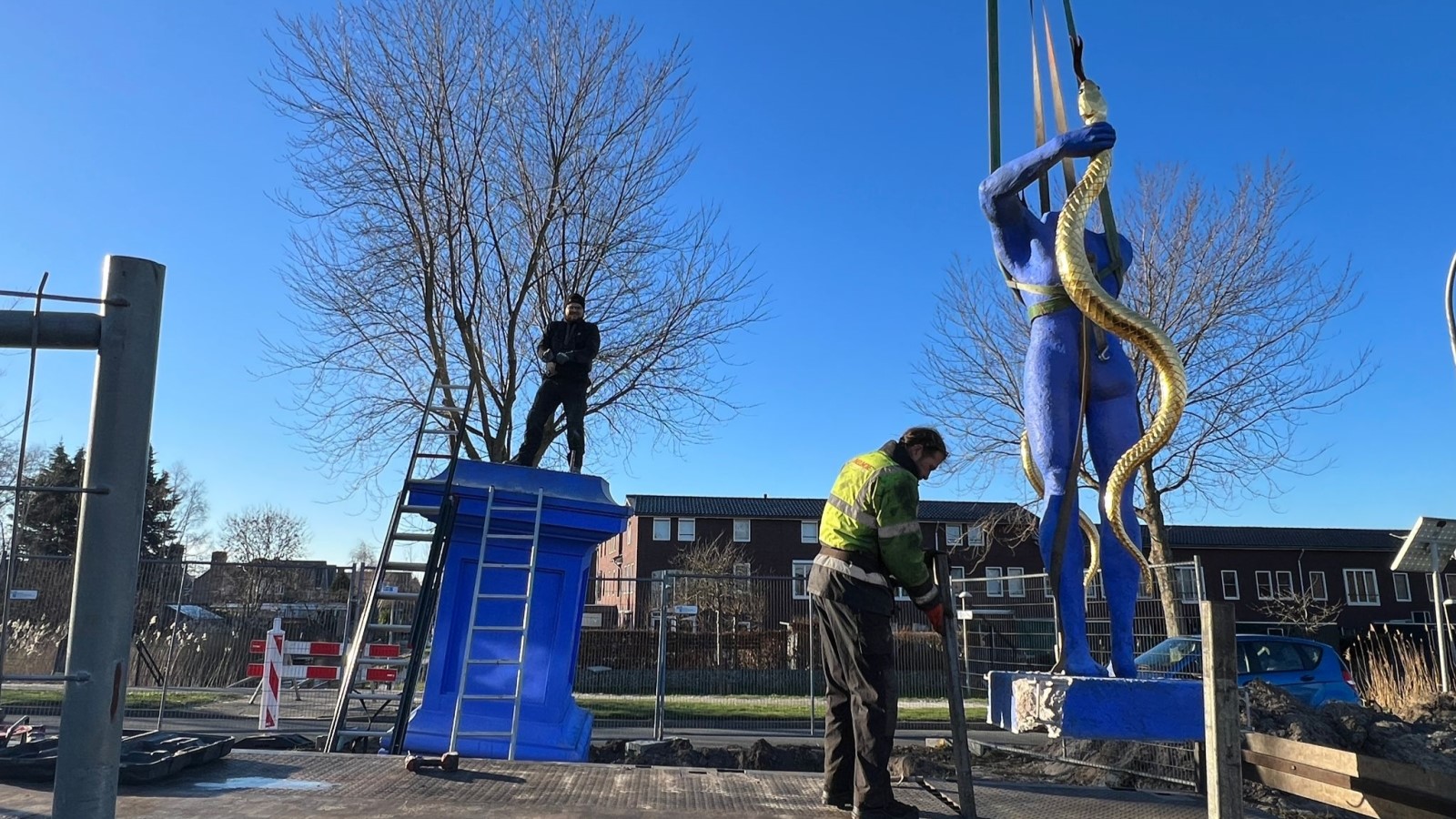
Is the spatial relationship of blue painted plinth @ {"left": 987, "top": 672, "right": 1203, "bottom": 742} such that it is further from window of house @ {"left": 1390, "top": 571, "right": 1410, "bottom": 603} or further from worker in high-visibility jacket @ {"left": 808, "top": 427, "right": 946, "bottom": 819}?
window of house @ {"left": 1390, "top": 571, "right": 1410, "bottom": 603}

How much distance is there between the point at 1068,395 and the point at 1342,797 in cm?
205

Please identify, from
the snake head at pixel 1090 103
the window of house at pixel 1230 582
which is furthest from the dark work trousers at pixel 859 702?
the window of house at pixel 1230 582

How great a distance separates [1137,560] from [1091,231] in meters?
1.77

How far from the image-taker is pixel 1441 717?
11719 mm

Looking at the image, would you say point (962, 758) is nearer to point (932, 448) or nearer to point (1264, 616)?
point (932, 448)

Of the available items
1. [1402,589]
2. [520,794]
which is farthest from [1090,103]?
[1402,589]

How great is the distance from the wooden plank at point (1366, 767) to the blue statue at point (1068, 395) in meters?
0.72

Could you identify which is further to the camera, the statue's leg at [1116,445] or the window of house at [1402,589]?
the window of house at [1402,589]

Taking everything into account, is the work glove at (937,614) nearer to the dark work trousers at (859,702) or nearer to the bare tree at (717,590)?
the dark work trousers at (859,702)

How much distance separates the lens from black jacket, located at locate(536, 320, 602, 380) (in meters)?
8.98

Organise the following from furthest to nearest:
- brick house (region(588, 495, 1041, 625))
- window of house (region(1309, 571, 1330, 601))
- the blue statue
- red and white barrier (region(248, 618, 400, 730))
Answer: window of house (region(1309, 571, 1330, 601)) → brick house (region(588, 495, 1041, 625)) → red and white barrier (region(248, 618, 400, 730)) → the blue statue

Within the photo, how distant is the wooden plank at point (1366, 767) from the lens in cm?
325

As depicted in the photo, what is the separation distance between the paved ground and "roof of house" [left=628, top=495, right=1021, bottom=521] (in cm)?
4140

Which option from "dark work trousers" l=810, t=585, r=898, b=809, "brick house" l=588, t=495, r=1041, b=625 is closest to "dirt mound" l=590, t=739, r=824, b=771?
"dark work trousers" l=810, t=585, r=898, b=809
